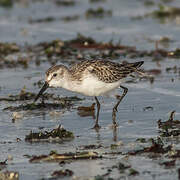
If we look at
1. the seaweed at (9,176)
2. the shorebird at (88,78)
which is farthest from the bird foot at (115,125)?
the seaweed at (9,176)

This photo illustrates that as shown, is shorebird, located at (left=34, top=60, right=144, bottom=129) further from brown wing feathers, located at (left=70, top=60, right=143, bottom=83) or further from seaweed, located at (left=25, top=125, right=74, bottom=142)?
seaweed, located at (left=25, top=125, right=74, bottom=142)

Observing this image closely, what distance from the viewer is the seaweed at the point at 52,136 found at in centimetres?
850

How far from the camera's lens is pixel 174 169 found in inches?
264

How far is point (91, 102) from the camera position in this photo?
1103 cm

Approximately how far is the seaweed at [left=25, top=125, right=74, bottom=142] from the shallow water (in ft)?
0.39

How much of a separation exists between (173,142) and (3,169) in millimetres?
2296

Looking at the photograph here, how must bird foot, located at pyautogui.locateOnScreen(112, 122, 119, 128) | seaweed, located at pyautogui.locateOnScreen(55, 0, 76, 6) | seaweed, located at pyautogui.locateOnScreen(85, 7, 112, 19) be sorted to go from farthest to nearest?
1. seaweed, located at pyautogui.locateOnScreen(55, 0, 76, 6)
2. seaweed, located at pyautogui.locateOnScreen(85, 7, 112, 19)
3. bird foot, located at pyautogui.locateOnScreen(112, 122, 119, 128)

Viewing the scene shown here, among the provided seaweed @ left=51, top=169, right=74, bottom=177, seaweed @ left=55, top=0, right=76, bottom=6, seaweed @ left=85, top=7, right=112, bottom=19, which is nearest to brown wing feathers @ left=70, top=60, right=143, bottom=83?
seaweed @ left=51, top=169, right=74, bottom=177

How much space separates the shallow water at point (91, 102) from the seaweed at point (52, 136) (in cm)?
12

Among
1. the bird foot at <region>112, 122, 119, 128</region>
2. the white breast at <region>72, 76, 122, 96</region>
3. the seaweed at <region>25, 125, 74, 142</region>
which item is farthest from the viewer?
the white breast at <region>72, 76, 122, 96</region>

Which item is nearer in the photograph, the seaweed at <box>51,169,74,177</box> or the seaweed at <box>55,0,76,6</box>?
the seaweed at <box>51,169,74,177</box>

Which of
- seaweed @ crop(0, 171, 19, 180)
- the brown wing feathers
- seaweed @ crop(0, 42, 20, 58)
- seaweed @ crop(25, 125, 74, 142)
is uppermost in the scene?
seaweed @ crop(0, 42, 20, 58)

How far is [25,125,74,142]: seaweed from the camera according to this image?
27.9ft

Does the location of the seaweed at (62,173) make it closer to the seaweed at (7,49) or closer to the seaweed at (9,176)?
the seaweed at (9,176)
